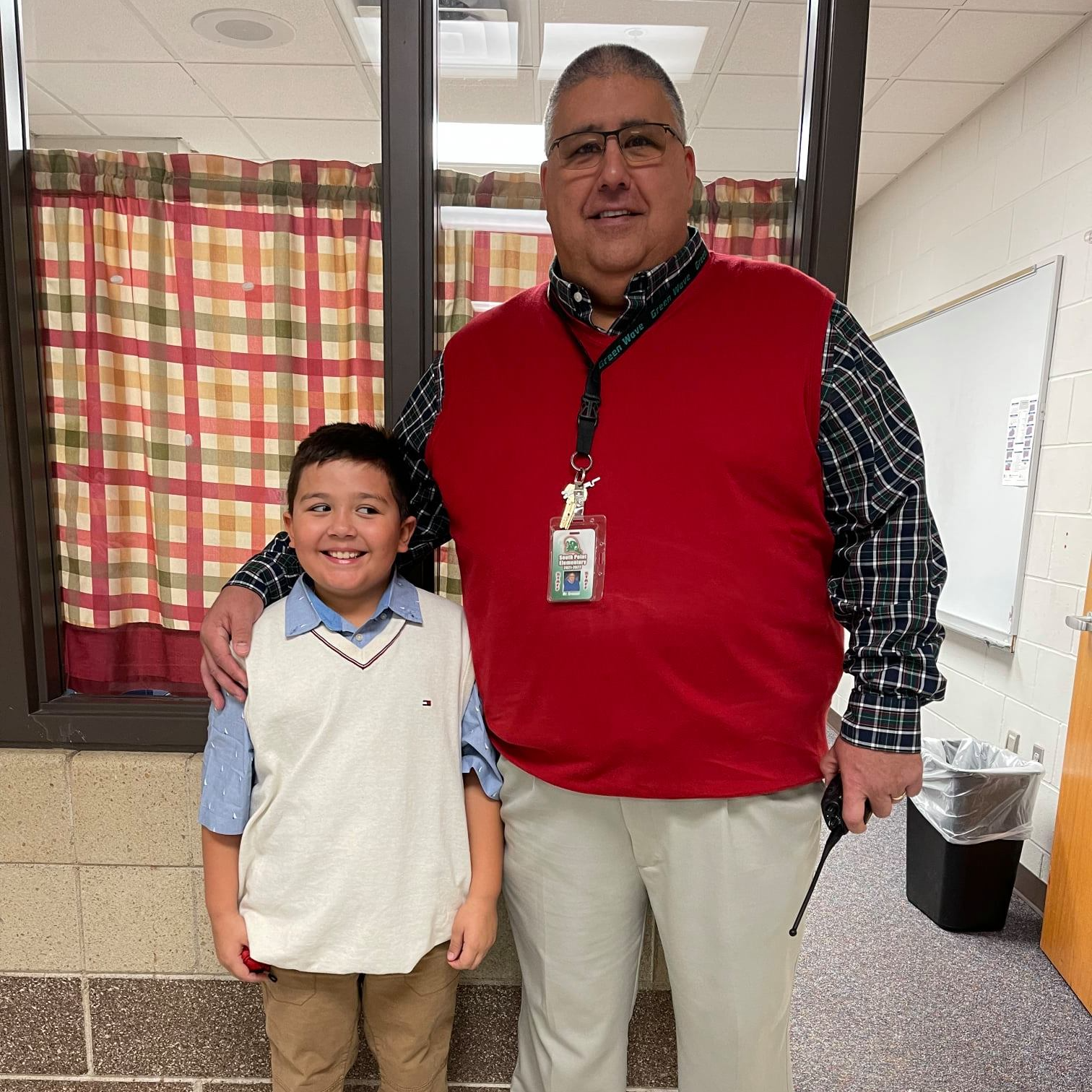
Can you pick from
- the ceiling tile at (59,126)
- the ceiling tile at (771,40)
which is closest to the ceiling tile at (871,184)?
the ceiling tile at (771,40)

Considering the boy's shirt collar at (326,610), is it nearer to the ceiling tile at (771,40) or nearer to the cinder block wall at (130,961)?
the cinder block wall at (130,961)

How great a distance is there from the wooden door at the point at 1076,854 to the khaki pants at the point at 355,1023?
171 centimetres

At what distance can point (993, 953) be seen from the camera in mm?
2229

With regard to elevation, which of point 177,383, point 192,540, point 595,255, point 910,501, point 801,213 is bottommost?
point 192,540

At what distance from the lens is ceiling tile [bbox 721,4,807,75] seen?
1.52 metres

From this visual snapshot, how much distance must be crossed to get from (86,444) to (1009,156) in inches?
123

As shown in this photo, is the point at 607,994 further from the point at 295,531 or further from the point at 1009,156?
the point at 1009,156

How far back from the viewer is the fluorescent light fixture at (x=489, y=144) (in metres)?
1.58

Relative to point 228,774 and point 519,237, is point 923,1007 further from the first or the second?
point 519,237

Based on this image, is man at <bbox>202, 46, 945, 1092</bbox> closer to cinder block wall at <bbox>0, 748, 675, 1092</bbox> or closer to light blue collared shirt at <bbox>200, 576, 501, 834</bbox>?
light blue collared shirt at <bbox>200, 576, 501, 834</bbox>

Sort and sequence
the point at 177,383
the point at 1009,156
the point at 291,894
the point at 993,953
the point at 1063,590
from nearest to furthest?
the point at 291,894
the point at 177,383
the point at 993,953
the point at 1063,590
the point at 1009,156

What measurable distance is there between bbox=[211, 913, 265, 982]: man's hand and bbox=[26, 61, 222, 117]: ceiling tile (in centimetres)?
156

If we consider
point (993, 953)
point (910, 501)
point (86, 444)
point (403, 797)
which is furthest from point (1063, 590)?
point (86, 444)

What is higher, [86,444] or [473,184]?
[473,184]
